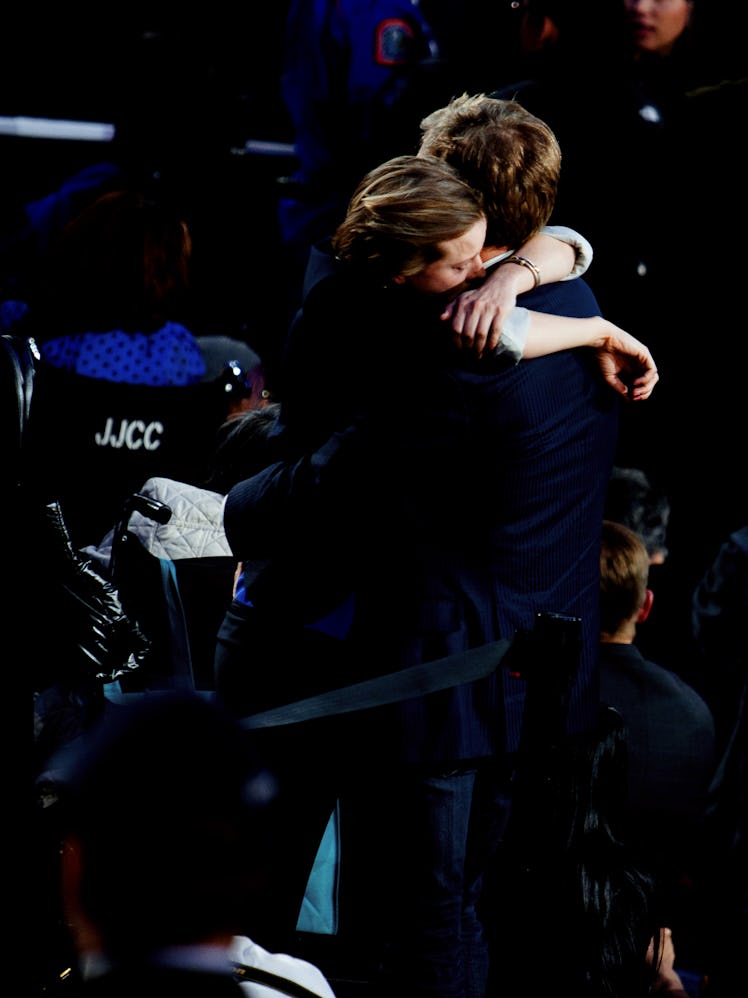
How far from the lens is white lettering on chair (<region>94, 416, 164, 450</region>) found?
11.6 feet

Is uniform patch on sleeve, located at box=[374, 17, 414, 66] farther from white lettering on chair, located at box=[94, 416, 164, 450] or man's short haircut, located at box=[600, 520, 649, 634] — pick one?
man's short haircut, located at box=[600, 520, 649, 634]

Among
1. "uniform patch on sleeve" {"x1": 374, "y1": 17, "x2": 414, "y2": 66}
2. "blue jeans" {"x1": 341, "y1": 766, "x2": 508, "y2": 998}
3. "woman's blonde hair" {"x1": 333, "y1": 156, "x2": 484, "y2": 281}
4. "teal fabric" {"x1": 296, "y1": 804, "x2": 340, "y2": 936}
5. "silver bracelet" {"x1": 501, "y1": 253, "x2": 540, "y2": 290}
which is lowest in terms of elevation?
"teal fabric" {"x1": 296, "y1": 804, "x2": 340, "y2": 936}

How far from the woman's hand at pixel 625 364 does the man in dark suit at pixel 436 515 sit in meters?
0.01

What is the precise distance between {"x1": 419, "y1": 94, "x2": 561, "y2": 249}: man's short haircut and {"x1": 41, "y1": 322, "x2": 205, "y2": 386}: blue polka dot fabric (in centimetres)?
137

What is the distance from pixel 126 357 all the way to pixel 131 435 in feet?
0.70

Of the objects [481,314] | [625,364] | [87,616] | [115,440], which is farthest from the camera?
[115,440]

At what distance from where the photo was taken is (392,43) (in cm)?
410

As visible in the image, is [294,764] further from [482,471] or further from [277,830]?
[482,471]

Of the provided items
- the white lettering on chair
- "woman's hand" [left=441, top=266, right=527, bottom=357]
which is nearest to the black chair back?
the white lettering on chair

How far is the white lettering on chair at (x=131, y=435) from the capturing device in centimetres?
353

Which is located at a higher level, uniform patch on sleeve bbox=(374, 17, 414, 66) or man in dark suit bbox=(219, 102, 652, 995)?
uniform patch on sleeve bbox=(374, 17, 414, 66)

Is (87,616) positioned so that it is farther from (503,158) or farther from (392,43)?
(392,43)

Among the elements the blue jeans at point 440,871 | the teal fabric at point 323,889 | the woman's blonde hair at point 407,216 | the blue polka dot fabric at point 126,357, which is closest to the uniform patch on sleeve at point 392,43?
the blue polka dot fabric at point 126,357

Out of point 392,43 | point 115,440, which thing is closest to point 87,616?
point 115,440
